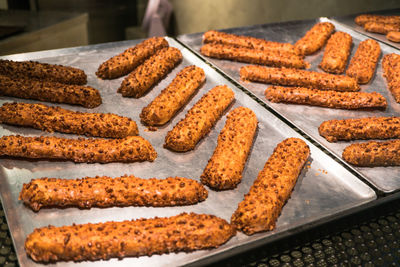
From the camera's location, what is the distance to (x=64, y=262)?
2.01m

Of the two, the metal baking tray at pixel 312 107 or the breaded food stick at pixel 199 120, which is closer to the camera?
the metal baking tray at pixel 312 107

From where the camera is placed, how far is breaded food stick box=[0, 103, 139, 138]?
9.75 ft

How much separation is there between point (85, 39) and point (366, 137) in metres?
5.20

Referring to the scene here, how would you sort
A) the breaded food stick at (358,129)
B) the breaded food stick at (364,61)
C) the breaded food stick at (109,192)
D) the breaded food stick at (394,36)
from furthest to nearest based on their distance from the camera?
the breaded food stick at (394,36), the breaded food stick at (364,61), the breaded food stick at (358,129), the breaded food stick at (109,192)

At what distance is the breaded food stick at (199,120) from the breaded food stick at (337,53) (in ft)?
4.41

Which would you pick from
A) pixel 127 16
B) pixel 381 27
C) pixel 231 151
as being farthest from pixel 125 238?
pixel 127 16

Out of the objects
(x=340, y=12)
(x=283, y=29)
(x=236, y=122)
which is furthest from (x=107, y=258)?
(x=340, y=12)

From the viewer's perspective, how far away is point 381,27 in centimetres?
→ 501

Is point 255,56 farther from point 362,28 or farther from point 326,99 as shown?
point 362,28

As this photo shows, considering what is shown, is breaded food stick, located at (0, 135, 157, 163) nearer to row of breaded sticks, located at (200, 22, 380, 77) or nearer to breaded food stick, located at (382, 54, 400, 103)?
row of breaded sticks, located at (200, 22, 380, 77)

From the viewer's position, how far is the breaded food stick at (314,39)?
450cm

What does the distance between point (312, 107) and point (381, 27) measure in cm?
225

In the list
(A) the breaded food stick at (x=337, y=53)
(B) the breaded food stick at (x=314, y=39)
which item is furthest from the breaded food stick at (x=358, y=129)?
(B) the breaded food stick at (x=314, y=39)

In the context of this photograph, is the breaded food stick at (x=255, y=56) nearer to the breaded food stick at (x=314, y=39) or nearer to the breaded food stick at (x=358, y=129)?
the breaded food stick at (x=314, y=39)
